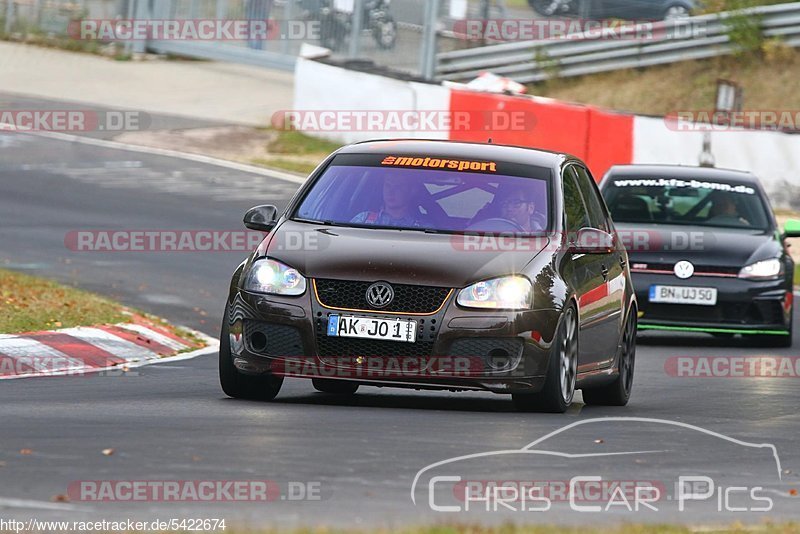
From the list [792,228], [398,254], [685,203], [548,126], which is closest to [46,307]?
[398,254]

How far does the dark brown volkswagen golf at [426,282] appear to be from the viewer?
381 inches

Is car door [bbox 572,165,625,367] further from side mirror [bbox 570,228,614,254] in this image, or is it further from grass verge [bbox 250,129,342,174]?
grass verge [bbox 250,129,342,174]

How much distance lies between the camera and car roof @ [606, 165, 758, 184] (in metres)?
16.5

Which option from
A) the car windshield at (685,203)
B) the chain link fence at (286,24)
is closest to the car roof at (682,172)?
the car windshield at (685,203)

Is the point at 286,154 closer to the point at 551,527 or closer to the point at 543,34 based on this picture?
the point at 543,34

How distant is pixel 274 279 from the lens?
991 centimetres

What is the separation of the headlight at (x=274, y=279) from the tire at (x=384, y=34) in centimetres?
2337

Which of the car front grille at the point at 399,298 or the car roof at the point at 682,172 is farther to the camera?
the car roof at the point at 682,172

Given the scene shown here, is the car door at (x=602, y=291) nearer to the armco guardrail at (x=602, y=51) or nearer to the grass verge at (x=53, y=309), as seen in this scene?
the grass verge at (x=53, y=309)

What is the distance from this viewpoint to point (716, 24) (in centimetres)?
3425

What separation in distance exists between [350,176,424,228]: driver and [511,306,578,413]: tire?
3.28 feet

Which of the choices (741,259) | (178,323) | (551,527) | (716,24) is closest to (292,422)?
(551,527)

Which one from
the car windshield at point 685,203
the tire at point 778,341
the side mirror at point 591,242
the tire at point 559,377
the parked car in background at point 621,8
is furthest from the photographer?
the parked car in background at point 621,8

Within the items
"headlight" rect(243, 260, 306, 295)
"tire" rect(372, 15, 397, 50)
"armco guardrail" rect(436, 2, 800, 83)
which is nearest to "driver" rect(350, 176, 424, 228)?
"headlight" rect(243, 260, 306, 295)
